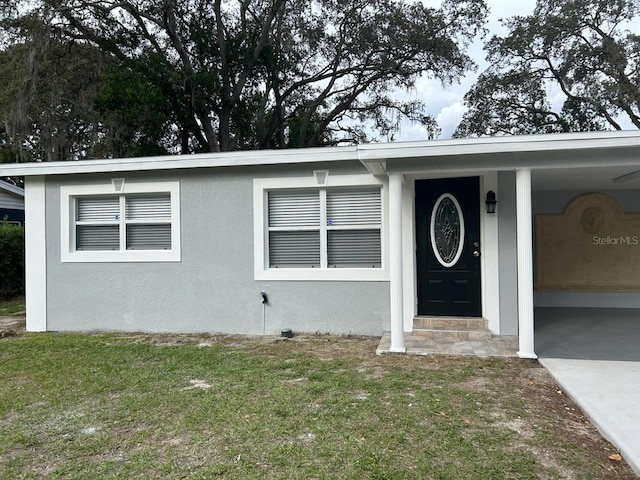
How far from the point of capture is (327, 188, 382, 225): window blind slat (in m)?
6.11

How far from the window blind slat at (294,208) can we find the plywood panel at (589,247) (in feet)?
14.4

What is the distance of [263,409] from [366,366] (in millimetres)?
1469

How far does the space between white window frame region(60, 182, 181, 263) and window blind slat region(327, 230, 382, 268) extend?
2255mm

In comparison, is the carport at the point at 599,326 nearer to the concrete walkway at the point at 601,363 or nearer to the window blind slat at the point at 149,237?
the concrete walkway at the point at 601,363

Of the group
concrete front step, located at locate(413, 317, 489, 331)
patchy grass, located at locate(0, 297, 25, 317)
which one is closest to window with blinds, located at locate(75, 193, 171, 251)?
patchy grass, located at locate(0, 297, 25, 317)

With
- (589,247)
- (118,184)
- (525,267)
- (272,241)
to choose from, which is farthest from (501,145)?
(118,184)

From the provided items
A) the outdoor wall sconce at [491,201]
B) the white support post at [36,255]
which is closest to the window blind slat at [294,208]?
the outdoor wall sconce at [491,201]

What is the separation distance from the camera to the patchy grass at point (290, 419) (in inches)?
105

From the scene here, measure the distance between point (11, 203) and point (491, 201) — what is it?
15.4 meters

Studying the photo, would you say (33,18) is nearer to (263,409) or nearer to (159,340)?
(159,340)

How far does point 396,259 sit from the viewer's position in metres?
5.09

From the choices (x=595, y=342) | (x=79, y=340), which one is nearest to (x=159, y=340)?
(x=79, y=340)

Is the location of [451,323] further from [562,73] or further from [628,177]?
[562,73]

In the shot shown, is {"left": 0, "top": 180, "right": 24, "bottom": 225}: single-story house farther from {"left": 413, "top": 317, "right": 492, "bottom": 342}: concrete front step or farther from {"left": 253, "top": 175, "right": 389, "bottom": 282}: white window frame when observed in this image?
A: {"left": 413, "top": 317, "right": 492, "bottom": 342}: concrete front step
